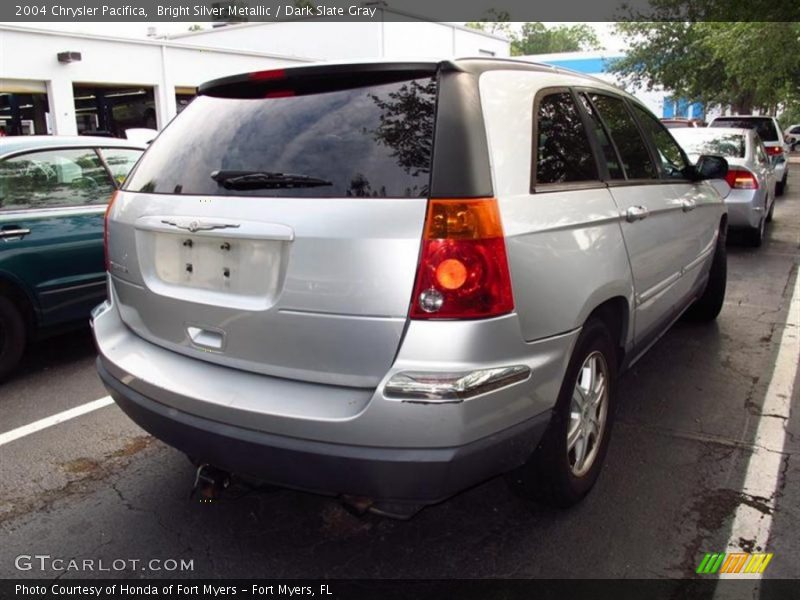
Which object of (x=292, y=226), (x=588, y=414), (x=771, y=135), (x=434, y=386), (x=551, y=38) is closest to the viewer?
(x=434, y=386)

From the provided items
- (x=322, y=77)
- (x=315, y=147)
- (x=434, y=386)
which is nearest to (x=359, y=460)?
(x=434, y=386)

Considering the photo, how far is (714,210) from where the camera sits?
4.84m

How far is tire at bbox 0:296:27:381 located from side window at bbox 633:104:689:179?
4110 millimetres

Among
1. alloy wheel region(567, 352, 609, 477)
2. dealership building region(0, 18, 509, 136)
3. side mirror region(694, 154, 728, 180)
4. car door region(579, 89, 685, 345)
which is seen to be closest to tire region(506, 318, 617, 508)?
alloy wheel region(567, 352, 609, 477)

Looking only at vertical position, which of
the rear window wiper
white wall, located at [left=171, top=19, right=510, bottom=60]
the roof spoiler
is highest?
white wall, located at [left=171, top=19, right=510, bottom=60]

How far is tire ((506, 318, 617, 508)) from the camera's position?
258 centimetres

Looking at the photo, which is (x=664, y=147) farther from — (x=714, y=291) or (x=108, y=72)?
(x=108, y=72)

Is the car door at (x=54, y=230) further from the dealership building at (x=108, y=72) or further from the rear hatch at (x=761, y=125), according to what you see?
the rear hatch at (x=761, y=125)

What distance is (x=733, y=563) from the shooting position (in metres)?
2.56

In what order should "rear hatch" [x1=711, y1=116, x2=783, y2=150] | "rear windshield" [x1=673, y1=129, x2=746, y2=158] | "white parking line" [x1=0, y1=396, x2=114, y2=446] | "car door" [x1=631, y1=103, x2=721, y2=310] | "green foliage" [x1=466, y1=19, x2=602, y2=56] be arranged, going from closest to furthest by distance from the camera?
"white parking line" [x1=0, y1=396, x2=114, y2=446], "car door" [x1=631, y1=103, x2=721, y2=310], "rear windshield" [x1=673, y1=129, x2=746, y2=158], "rear hatch" [x1=711, y1=116, x2=783, y2=150], "green foliage" [x1=466, y1=19, x2=602, y2=56]

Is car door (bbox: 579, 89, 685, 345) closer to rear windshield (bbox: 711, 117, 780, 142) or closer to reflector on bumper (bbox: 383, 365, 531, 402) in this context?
reflector on bumper (bbox: 383, 365, 531, 402)

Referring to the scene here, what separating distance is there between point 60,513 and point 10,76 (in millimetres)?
17745
